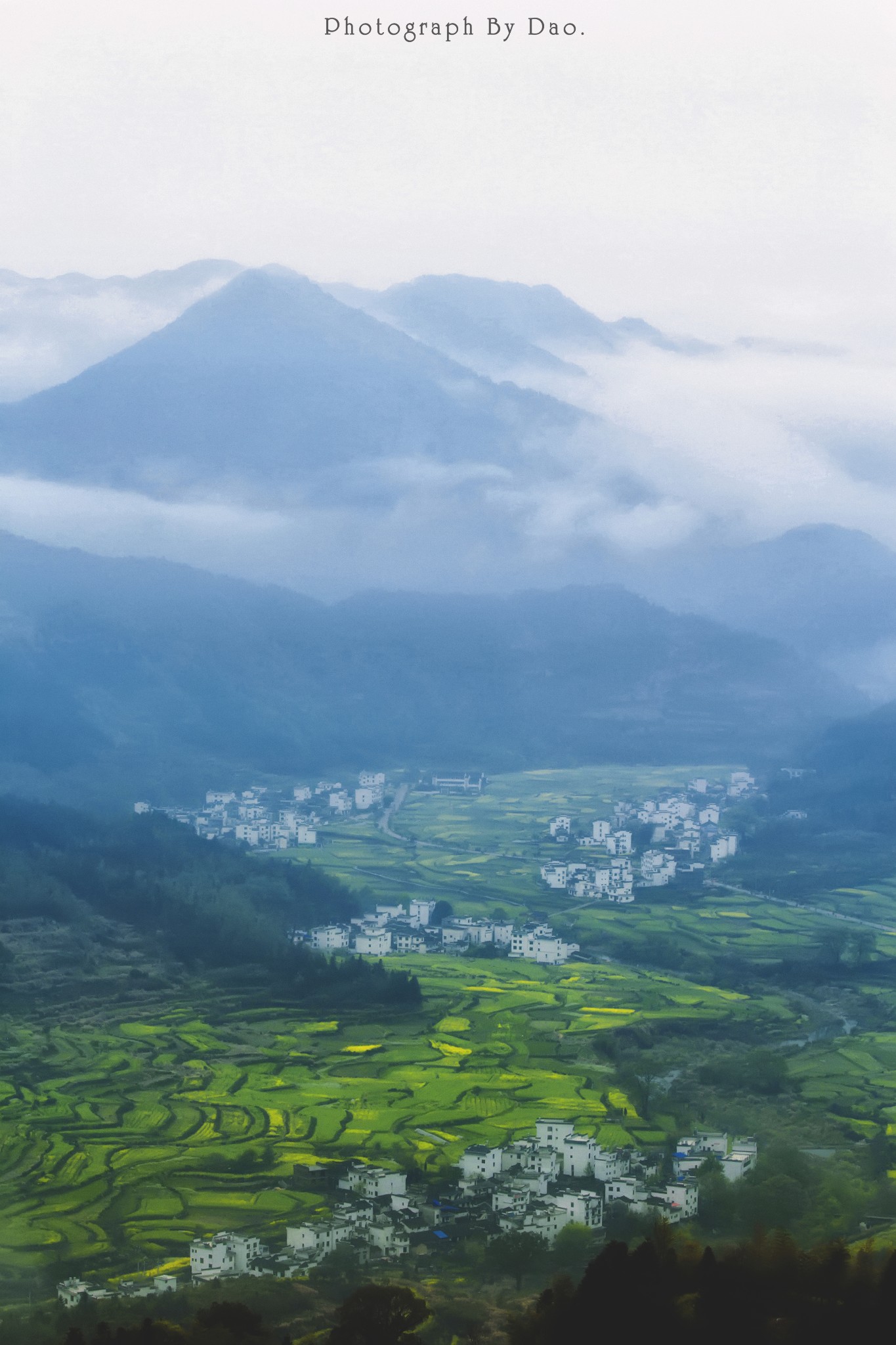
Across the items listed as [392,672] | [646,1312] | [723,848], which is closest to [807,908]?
[723,848]

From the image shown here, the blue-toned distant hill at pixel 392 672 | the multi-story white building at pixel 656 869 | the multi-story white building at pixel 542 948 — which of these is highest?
the blue-toned distant hill at pixel 392 672

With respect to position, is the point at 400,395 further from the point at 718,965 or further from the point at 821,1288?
the point at 821,1288

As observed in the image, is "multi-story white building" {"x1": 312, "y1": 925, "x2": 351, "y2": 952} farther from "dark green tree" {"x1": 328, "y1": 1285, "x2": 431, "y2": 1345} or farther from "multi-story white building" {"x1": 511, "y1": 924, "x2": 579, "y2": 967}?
"dark green tree" {"x1": 328, "y1": 1285, "x2": 431, "y2": 1345}

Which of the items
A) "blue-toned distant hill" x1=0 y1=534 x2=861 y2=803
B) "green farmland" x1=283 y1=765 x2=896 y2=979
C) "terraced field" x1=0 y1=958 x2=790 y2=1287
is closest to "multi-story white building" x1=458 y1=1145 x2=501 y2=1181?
"terraced field" x1=0 y1=958 x2=790 y2=1287

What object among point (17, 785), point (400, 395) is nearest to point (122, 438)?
point (400, 395)

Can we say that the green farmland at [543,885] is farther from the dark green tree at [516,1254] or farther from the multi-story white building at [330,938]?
the dark green tree at [516,1254]

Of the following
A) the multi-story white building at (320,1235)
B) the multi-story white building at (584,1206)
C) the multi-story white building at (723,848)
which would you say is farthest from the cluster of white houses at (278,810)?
the multi-story white building at (584,1206)
